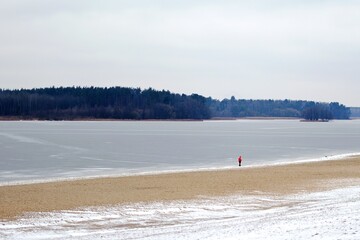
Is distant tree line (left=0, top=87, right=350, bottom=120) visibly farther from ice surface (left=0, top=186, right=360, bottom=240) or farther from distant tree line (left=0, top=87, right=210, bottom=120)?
ice surface (left=0, top=186, right=360, bottom=240)

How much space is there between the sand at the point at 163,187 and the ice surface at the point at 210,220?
1352 mm

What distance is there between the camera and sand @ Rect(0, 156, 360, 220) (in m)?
19.8

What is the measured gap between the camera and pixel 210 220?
16.5m

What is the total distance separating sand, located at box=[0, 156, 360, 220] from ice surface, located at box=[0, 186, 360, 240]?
1.35m

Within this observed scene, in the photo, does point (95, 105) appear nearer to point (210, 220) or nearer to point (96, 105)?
point (96, 105)

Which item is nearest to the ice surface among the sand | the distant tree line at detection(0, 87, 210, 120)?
the sand

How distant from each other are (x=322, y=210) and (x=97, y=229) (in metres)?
6.29

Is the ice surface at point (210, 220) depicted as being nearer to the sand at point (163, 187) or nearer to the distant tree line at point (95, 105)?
the sand at point (163, 187)

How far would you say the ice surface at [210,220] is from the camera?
498 inches

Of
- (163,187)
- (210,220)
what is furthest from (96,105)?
(210,220)

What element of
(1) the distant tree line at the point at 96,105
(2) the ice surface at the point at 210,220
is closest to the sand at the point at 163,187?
(2) the ice surface at the point at 210,220

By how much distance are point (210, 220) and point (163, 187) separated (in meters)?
7.51

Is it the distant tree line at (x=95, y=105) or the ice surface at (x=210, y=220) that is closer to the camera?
the ice surface at (x=210, y=220)

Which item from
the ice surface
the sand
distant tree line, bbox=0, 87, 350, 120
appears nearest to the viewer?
the ice surface
